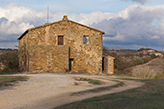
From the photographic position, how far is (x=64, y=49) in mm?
22312

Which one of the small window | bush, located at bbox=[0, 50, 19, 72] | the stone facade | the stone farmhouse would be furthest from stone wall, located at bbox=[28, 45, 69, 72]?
bush, located at bbox=[0, 50, 19, 72]

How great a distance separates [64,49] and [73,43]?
184 centimetres

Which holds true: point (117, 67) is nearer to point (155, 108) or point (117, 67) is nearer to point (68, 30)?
point (68, 30)

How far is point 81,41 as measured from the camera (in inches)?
941

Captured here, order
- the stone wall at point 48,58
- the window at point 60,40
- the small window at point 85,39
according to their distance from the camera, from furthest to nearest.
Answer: the small window at point 85,39
the window at point 60,40
the stone wall at point 48,58

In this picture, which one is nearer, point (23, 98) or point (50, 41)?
point (23, 98)

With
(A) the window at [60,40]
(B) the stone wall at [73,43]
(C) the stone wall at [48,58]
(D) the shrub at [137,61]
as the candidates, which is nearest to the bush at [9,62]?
(B) the stone wall at [73,43]

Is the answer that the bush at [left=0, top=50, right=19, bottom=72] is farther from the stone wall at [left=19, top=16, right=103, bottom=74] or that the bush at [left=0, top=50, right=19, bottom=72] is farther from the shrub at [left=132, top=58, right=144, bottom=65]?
the shrub at [left=132, top=58, right=144, bottom=65]

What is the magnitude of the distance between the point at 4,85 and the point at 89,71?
48.5 ft

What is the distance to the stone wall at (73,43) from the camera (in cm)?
2239

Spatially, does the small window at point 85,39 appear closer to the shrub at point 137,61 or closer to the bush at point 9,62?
the bush at point 9,62

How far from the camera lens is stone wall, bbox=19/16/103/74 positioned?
22.4 m

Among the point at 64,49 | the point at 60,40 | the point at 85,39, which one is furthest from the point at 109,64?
the point at 60,40

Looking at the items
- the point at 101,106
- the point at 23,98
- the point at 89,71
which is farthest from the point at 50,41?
the point at 101,106
